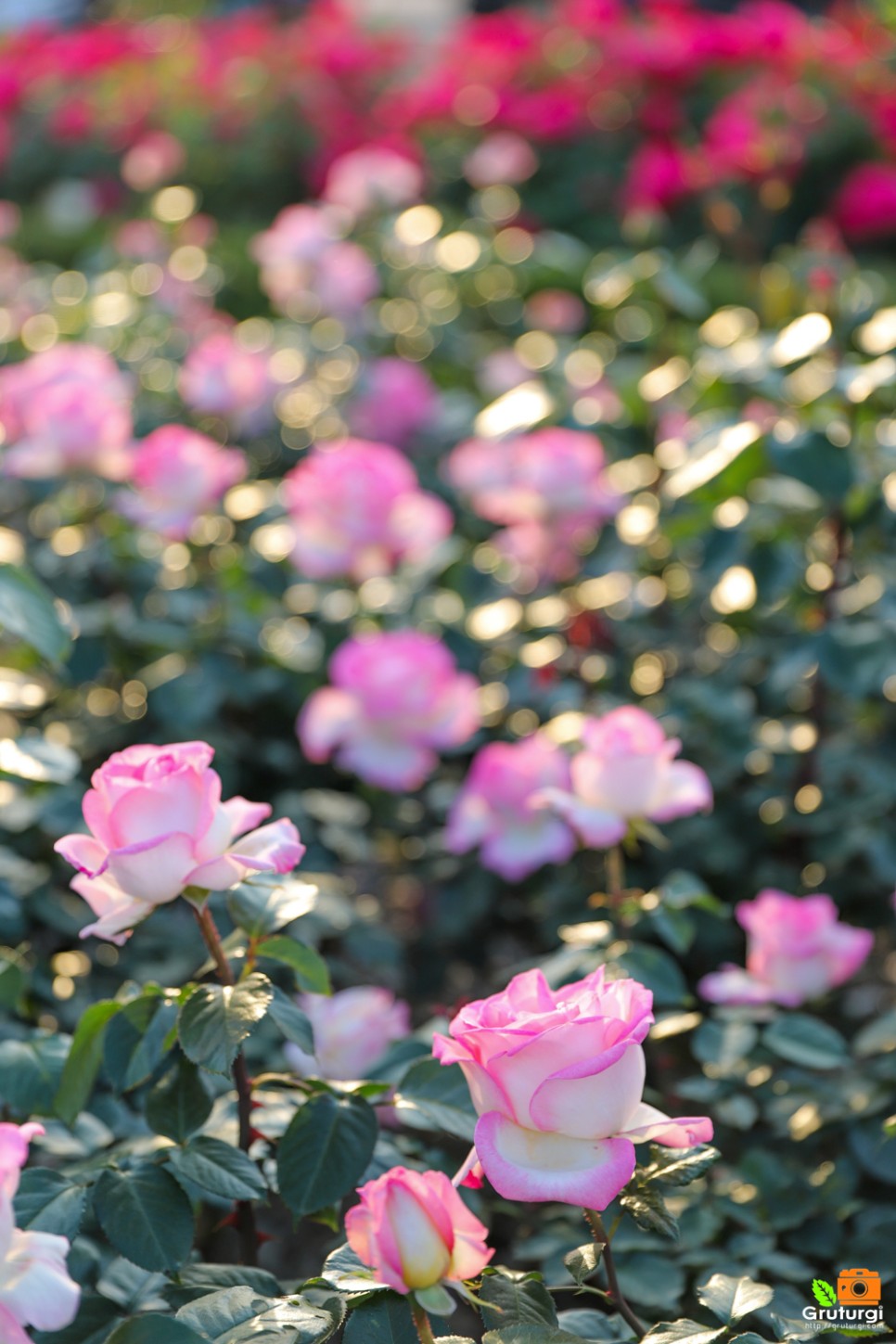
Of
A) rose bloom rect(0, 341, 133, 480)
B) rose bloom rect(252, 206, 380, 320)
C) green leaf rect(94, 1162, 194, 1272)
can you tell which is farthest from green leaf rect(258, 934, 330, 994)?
rose bloom rect(252, 206, 380, 320)

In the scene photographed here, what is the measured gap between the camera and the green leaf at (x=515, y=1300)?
0.71 meters

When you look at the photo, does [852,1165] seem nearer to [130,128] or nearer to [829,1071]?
[829,1071]

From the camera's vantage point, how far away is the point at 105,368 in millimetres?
1910

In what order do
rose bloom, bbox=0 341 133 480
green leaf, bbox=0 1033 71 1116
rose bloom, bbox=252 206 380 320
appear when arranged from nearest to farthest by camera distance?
green leaf, bbox=0 1033 71 1116 < rose bloom, bbox=0 341 133 480 < rose bloom, bbox=252 206 380 320

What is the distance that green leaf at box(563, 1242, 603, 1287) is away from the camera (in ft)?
2.39

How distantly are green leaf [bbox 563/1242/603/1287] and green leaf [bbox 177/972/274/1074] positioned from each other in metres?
0.20

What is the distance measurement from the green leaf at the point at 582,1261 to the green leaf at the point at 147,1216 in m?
0.21

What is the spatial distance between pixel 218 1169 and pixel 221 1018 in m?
0.10

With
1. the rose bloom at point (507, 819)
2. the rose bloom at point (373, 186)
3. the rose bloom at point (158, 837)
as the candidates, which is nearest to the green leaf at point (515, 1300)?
the rose bloom at point (158, 837)

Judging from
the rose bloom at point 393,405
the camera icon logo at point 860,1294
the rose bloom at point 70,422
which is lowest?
the rose bloom at point 393,405

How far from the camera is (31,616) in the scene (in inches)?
45.6

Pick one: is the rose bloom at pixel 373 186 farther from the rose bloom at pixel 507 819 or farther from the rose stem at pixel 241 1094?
the rose stem at pixel 241 1094

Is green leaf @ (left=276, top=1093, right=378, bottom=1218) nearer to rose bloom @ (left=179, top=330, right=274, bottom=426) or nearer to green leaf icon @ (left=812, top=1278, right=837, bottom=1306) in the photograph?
green leaf icon @ (left=812, top=1278, right=837, bottom=1306)

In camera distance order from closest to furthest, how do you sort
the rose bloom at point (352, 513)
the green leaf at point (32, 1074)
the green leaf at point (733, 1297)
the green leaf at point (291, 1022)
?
the green leaf at point (733, 1297) → the green leaf at point (291, 1022) → the green leaf at point (32, 1074) → the rose bloom at point (352, 513)
